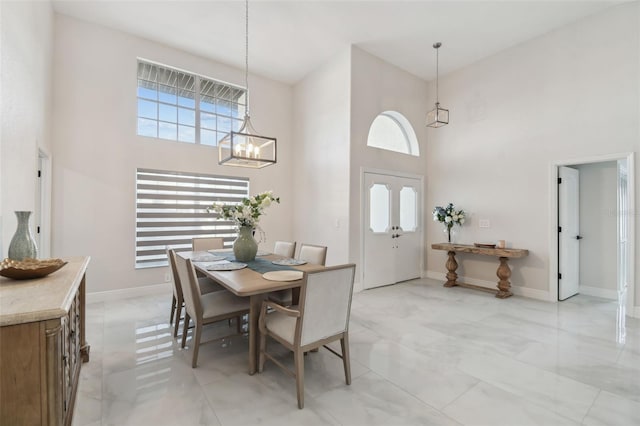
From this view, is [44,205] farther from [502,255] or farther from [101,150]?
[502,255]

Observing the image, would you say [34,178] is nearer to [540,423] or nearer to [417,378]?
[417,378]

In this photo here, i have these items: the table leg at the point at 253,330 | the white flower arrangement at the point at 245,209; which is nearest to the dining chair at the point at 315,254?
the white flower arrangement at the point at 245,209

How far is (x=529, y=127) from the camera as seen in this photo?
14.9 feet

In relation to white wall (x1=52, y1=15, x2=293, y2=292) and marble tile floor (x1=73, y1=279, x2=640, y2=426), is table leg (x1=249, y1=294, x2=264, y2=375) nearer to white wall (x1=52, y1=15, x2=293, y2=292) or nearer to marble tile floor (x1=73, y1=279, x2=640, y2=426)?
marble tile floor (x1=73, y1=279, x2=640, y2=426)

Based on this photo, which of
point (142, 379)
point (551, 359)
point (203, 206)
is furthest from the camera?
point (203, 206)

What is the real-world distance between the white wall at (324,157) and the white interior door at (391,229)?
0.48 m

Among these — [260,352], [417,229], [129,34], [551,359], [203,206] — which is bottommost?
[551,359]

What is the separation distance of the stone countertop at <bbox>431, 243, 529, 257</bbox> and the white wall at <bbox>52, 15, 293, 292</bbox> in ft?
15.1

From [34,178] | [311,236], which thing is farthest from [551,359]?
[34,178]

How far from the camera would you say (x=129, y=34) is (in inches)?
173

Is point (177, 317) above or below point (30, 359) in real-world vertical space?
below

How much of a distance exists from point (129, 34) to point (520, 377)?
6355 mm

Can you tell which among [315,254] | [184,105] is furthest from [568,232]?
[184,105]

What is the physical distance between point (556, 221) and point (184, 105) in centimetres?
617
